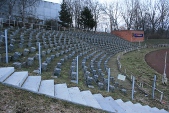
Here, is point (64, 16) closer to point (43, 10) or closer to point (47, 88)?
point (43, 10)

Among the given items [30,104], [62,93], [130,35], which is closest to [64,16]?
[130,35]

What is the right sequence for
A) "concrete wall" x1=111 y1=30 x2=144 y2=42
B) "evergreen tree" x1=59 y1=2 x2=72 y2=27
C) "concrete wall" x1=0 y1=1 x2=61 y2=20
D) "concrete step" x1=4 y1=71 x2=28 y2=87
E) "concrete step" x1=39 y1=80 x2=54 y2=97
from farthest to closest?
1. "concrete wall" x1=111 y1=30 x2=144 y2=42
2. "evergreen tree" x1=59 y1=2 x2=72 y2=27
3. "concrete wall" x1=0 y1=1 x2=61 y2=20
4. "concrete step" x1=39 y1=80 x2=54 y2=97
5. "concrete step" x1=4 y1=71 x2=28 y2=87

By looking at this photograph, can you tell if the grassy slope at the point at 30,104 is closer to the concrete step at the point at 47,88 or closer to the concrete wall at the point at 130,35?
the concrete step at the point at 47,88

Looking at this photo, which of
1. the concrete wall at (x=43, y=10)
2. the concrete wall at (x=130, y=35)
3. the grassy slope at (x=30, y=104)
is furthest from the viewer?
the concrete wall at (x=130, y=35)

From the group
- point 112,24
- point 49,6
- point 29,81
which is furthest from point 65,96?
point 112,24

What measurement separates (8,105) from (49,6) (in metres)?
32.2

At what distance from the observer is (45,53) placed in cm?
1031

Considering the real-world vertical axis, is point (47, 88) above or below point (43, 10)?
below

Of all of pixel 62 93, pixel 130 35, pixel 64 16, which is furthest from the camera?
pixel 130 35

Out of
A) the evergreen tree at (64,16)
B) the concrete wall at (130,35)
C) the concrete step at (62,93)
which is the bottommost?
the concrete step at (62,93)

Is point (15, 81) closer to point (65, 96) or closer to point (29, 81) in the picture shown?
point (29, 81)

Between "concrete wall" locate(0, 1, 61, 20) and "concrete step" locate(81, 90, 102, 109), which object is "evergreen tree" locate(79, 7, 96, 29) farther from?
"concrete step" locate(81, 90, 102, 109)

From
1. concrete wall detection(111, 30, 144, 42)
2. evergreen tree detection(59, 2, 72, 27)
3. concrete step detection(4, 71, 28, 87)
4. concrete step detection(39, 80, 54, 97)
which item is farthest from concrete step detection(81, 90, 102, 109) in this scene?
concrete wall detection(111, 30, 144, 42)

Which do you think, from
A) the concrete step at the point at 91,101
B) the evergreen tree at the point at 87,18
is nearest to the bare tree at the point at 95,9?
the evergreen tree at the point at 87,18
